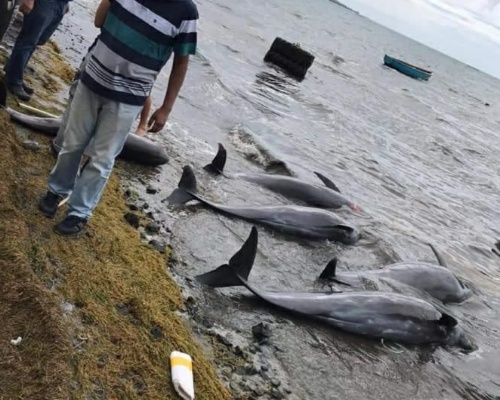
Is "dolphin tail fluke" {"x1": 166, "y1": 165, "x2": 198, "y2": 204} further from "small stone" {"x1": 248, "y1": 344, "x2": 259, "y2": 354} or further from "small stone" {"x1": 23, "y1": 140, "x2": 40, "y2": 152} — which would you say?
"small stone" {"x1": 248, "y1": 344, "x2": 259, "y2": 354}

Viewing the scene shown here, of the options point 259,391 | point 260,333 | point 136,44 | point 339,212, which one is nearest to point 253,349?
point 260,333

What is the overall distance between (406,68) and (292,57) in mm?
Answer: 39335

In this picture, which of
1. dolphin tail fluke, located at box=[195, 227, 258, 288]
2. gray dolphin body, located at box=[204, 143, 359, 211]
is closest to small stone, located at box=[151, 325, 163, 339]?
dolphin tail fluke, located at box=[195, 227, 258, 288]

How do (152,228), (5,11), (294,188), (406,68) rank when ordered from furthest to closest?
(406,68) → (294,188) → (5,11) → (152,228)

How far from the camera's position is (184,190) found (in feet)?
27.9

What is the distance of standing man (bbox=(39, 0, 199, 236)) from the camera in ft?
15.1

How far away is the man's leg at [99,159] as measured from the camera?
489 centimetres

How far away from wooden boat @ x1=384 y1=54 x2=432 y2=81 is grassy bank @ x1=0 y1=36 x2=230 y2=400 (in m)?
64.2

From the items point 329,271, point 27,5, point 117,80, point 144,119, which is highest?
point 117,80

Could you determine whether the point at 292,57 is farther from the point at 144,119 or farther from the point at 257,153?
the point at 144,119

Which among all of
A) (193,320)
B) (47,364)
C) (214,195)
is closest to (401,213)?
(214,195)

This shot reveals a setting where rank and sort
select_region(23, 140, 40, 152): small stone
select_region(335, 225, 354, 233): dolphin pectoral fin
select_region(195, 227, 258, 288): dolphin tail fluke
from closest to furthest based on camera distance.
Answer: select_region(195, 227, 258, 288): dolphin tail fluke, select_region(23, 140, 40, 152): small stone, select_region(335, 225, 354, 233): dolphin pectoral fin

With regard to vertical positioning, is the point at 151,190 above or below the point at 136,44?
below

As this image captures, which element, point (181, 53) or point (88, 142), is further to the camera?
point (88, 142)
